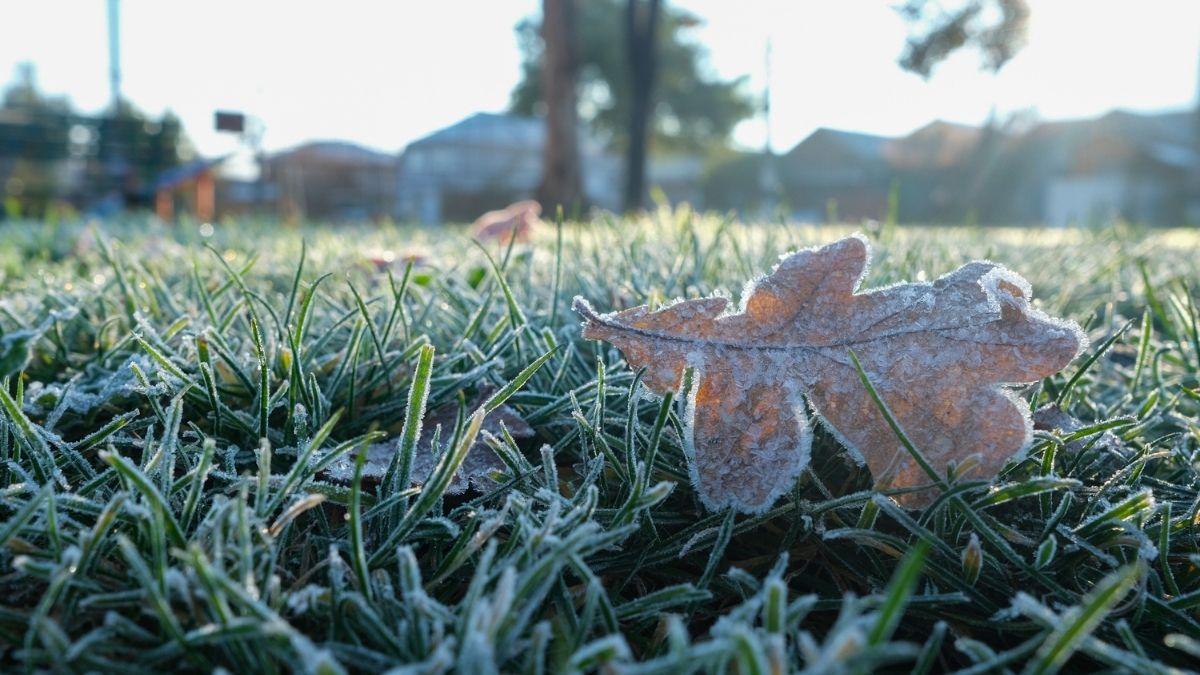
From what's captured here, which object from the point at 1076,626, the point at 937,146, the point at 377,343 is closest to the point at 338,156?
the point at 937,146

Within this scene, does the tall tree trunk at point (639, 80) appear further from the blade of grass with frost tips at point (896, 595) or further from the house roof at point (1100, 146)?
the house roof at point (1100, 146)

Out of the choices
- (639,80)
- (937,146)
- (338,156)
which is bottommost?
(338,156)

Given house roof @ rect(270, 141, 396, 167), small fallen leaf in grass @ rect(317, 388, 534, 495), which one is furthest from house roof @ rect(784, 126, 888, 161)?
house roof @ rect(270, 141, 396, 167)

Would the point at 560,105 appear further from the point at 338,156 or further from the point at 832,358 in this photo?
the point at 338,156

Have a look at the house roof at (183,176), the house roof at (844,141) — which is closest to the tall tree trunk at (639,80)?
the house roof at (844,141)

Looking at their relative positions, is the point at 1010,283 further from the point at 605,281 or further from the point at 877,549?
the point at 605,281
